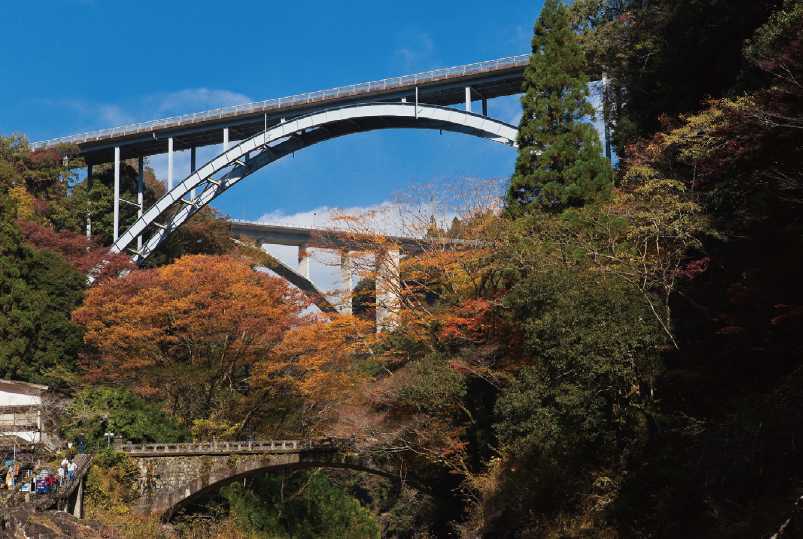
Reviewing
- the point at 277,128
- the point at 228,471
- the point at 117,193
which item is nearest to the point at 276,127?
the point at 277,128

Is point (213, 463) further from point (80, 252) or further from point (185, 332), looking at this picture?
point (80, 252)

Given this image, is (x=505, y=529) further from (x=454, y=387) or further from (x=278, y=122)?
(x=278, y=122)

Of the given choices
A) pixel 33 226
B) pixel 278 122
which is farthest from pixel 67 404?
pixel 278 122

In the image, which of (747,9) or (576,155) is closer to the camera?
(747,9)

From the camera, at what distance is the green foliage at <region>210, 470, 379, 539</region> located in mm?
26781

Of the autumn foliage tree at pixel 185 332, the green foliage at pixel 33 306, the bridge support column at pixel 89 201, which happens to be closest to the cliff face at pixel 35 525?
the autumn foliage tree at pixel 185 332

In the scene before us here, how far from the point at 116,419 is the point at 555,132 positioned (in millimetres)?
16683

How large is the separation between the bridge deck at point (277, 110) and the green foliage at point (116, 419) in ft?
50.1

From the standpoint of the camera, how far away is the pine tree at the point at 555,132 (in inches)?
878

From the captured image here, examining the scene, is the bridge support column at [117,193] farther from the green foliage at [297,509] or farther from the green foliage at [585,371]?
the green foliage at [585,371]

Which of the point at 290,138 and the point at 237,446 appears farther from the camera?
the point at 290,138

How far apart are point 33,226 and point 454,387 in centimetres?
2204

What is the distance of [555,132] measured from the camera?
23.2 metres

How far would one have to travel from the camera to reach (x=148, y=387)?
84.1ft
